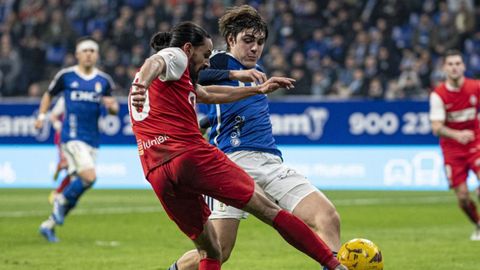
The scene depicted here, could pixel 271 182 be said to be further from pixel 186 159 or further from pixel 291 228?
pixel 186 159

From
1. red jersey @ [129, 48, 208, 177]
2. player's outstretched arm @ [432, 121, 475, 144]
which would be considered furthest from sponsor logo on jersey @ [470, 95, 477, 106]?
red jersey @ [129, 48, 208, 177]

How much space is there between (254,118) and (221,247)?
1.10 metres

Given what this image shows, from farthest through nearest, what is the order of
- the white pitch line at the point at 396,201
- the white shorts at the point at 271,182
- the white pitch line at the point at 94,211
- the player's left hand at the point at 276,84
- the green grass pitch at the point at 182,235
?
the white pitch line at the point at 396,201
the white pitch line at the point at 94,211
the green grass pitch at the point at 182,235
the white shorts at the point at 271,182
the player's left hand at the point at 276,84

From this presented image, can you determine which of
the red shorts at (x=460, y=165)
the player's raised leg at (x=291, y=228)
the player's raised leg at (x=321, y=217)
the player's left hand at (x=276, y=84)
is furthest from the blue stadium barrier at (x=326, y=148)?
the player's raised leg at (x=291, y=228)

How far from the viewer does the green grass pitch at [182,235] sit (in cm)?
1076

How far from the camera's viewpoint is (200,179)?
6836 mm

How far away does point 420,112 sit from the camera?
22.0m

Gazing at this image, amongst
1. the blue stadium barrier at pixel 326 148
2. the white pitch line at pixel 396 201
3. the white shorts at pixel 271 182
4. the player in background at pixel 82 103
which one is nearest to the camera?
the white shorts at pixel 271 182

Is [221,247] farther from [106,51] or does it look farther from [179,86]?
[106,51]

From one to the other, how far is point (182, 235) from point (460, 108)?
4.13 meters

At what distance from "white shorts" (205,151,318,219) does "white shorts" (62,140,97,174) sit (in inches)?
238

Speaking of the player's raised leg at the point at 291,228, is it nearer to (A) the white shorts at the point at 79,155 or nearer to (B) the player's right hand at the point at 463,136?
(B) the player's right hand at the point at 463,136

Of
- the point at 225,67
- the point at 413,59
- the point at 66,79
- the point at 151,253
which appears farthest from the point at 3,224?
the point at 413,59

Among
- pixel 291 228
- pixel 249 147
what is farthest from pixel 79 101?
pixel 291 228
